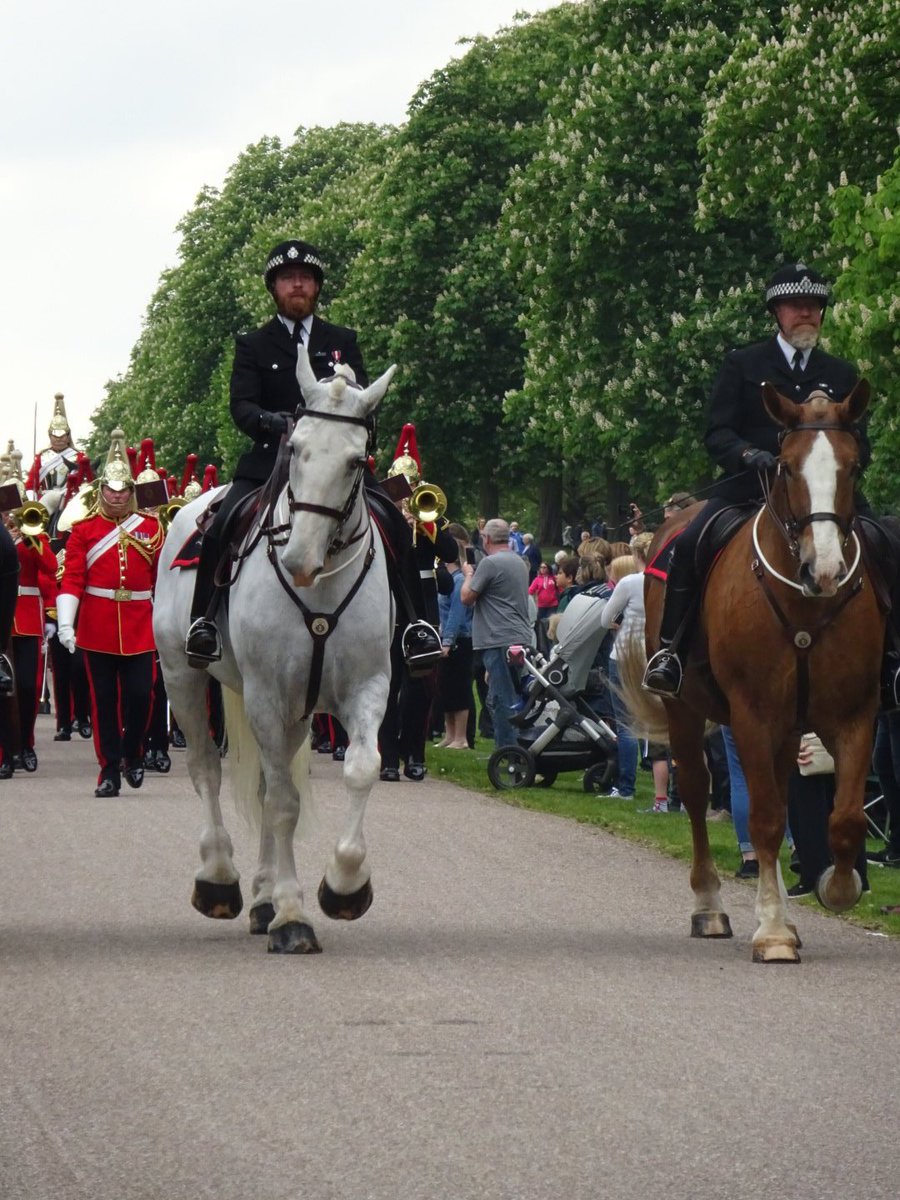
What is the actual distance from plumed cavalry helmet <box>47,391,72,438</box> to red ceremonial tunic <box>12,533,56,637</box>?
9.12 m

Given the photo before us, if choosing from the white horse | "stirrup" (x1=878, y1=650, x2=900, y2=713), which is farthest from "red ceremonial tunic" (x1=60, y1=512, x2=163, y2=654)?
"stirrup" (x1=878, y1=650, x2=900, y2=713)

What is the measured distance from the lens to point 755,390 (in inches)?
463

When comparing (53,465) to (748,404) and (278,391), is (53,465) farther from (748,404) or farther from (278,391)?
(748,404)

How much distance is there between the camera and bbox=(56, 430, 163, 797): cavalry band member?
1959 centimetres

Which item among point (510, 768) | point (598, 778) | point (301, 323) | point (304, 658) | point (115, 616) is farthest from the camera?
A: point (510, 768)

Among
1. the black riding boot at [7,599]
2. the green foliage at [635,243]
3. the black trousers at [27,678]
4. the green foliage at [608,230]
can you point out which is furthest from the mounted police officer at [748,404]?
the green foliage at [635,243]

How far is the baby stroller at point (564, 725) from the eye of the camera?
20.9 m

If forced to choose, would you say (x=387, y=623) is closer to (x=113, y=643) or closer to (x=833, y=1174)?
(x=833, y=1174)

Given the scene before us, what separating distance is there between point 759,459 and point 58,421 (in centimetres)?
2343

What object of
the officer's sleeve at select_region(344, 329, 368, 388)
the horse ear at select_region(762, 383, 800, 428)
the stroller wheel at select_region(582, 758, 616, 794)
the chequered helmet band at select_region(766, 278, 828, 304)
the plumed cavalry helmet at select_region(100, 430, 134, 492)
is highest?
the chequered helmet band at select_region(766, 278, 828, 304)

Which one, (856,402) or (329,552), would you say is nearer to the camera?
(856,402)

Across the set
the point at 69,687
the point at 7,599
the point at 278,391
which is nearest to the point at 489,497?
the point at 69,687

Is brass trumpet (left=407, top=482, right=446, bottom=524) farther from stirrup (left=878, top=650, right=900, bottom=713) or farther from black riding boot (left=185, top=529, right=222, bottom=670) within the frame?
stirrup (left=878, top=650, right=900, bottom=713)

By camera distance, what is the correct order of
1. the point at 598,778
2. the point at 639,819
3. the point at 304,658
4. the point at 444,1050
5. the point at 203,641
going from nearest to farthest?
1. the point at 444,1050
2. the point at 304,658
3. the point at 203,641
4. the point at 639,819
5. the point at 598,778
